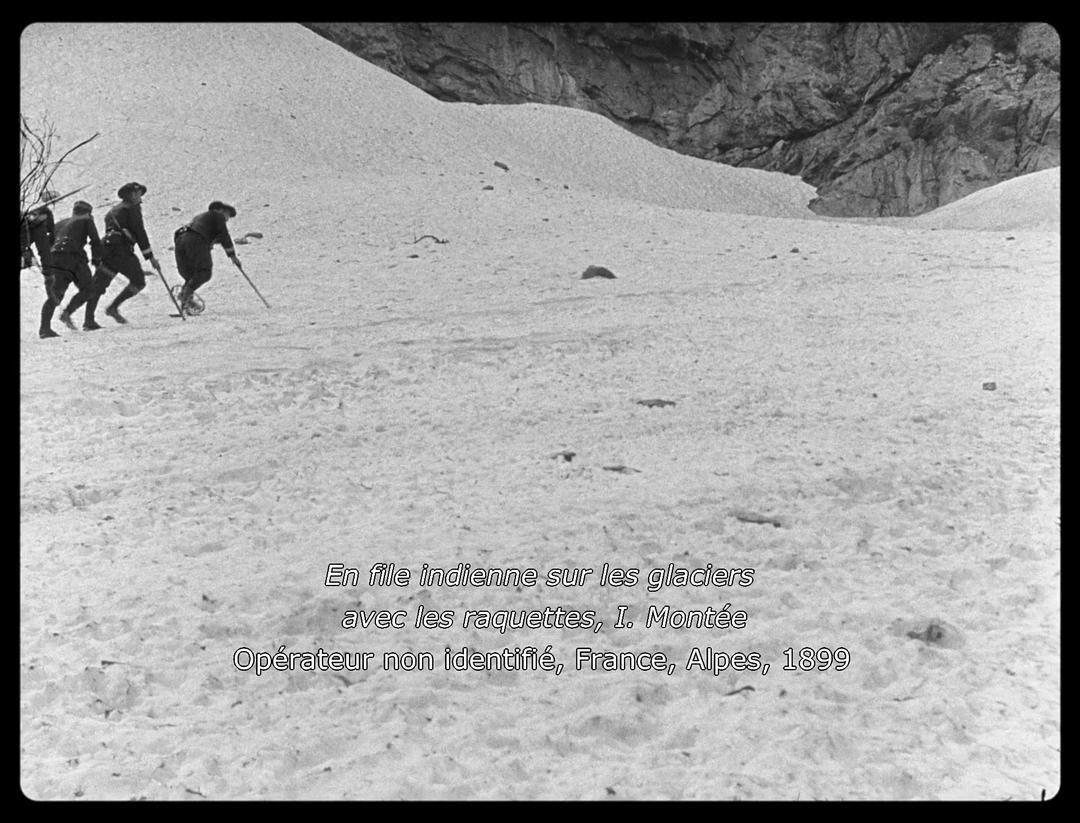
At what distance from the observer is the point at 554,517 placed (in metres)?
4.43

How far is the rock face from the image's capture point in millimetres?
32562

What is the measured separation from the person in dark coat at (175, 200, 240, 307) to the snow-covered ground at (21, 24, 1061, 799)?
0.47m

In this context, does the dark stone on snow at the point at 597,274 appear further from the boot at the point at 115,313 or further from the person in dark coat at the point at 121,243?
the boot at the point at 115,313


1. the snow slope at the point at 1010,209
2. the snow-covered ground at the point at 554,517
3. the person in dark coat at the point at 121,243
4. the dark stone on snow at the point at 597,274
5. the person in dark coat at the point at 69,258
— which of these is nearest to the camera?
the snow-covered ground at the point at 554,517

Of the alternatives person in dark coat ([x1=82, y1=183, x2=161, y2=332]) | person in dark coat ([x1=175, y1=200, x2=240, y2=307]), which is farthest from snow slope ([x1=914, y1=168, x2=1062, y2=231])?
person in dark coat ([x1=82, y1=183, x2=161, y2=332])

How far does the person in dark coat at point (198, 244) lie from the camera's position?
865 cm

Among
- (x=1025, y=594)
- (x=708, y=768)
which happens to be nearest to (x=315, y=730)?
(x=708, y=768)

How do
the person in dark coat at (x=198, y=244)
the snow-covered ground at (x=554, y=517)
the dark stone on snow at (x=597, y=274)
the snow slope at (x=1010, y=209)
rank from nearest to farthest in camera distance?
the snow-covered ground at (x=554, y=517)
the person in dark coat at (x=198, y=244)
the dark stone on snow at (x=597, y=274)
the snow slope at (x=1010, y=209)

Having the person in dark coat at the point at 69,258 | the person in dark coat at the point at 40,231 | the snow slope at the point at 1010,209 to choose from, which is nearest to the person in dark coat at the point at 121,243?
the person in dark coat at the point at 69,258

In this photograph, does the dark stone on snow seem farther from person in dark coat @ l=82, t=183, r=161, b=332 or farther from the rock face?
the rock face

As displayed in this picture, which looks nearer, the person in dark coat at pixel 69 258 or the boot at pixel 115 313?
the person in dark coat at pixel 69 258

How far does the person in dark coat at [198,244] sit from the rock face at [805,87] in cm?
2607

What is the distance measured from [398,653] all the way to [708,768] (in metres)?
1.15

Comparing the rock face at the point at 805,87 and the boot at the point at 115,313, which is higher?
the rock face at the point at 805,87
